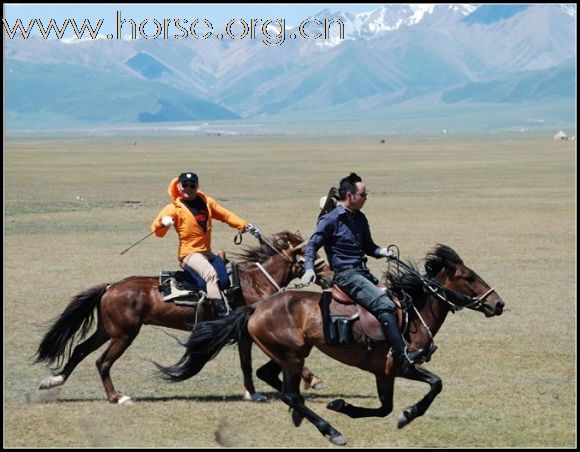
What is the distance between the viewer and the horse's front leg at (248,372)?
1202cm

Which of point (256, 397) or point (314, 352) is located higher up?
point (256, 397)

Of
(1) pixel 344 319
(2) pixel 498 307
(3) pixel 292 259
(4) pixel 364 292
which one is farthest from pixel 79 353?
(2) pixel 498 307

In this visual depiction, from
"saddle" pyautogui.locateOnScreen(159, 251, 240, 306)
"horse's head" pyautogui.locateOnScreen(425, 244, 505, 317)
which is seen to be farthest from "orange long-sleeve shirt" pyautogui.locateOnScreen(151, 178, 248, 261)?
"horse's head" pyautogui.locateOnScreen(425, 244, 505, 317)

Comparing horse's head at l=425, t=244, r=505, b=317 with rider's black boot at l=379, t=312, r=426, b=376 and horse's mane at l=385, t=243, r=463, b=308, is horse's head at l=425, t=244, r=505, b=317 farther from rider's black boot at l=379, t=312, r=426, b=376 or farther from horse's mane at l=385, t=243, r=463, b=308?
rider's black boot at l=379, t=312, r=426, b=376

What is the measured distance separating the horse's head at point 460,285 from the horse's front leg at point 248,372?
2110 mm

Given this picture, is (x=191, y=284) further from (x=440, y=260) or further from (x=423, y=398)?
(x=423, y=398)

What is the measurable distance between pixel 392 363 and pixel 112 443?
2.55 meters

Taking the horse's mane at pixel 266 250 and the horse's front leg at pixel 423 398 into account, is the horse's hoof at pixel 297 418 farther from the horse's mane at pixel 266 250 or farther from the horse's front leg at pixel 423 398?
the horse's mane at pixel 266 250

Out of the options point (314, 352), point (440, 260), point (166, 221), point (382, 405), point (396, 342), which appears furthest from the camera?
point (314, 352)

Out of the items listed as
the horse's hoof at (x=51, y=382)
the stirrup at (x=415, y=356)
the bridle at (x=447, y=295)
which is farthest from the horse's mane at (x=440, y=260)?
the horse's hoof at (x=51, y=382)

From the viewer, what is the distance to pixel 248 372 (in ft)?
40.0

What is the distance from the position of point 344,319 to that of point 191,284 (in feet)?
7.73

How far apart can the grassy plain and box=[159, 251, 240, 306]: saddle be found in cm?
106

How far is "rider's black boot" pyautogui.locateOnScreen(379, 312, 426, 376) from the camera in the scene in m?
10.3
